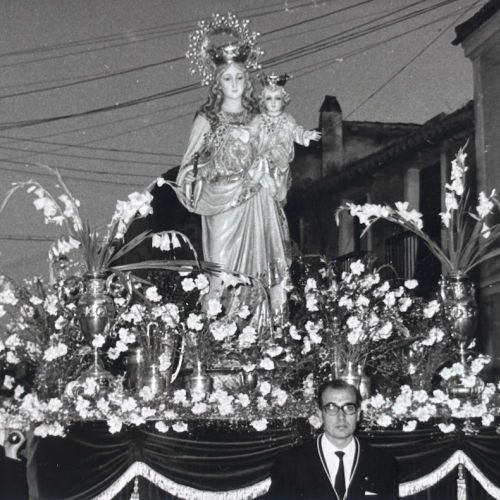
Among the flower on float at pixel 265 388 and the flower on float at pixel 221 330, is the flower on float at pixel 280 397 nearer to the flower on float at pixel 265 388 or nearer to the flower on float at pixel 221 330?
the flower on float at pixel 265 388

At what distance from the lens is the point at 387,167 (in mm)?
10727

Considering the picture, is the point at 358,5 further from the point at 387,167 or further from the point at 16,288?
the point at 16,288

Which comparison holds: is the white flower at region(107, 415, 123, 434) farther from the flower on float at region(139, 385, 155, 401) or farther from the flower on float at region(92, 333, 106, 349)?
the flower on float at region(92, 333, 106, 349)

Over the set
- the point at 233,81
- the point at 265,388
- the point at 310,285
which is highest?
the point at 233,81

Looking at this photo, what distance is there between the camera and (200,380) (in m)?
5.97

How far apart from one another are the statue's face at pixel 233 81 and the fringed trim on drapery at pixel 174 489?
300 centimetres

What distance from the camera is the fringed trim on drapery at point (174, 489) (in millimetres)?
5363

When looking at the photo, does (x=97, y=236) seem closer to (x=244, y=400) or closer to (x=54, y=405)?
(x=54, y=405)

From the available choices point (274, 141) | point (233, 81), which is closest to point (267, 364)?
point (274, 141)

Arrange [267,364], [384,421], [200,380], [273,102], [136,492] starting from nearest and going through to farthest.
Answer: [136,492], [384,421], [267,364], [200,380], [273,102]

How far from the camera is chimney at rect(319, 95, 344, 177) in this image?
1030cm

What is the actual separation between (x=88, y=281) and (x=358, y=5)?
500 cm

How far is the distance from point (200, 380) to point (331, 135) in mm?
5973

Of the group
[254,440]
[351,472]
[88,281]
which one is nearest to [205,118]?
[88,281]
